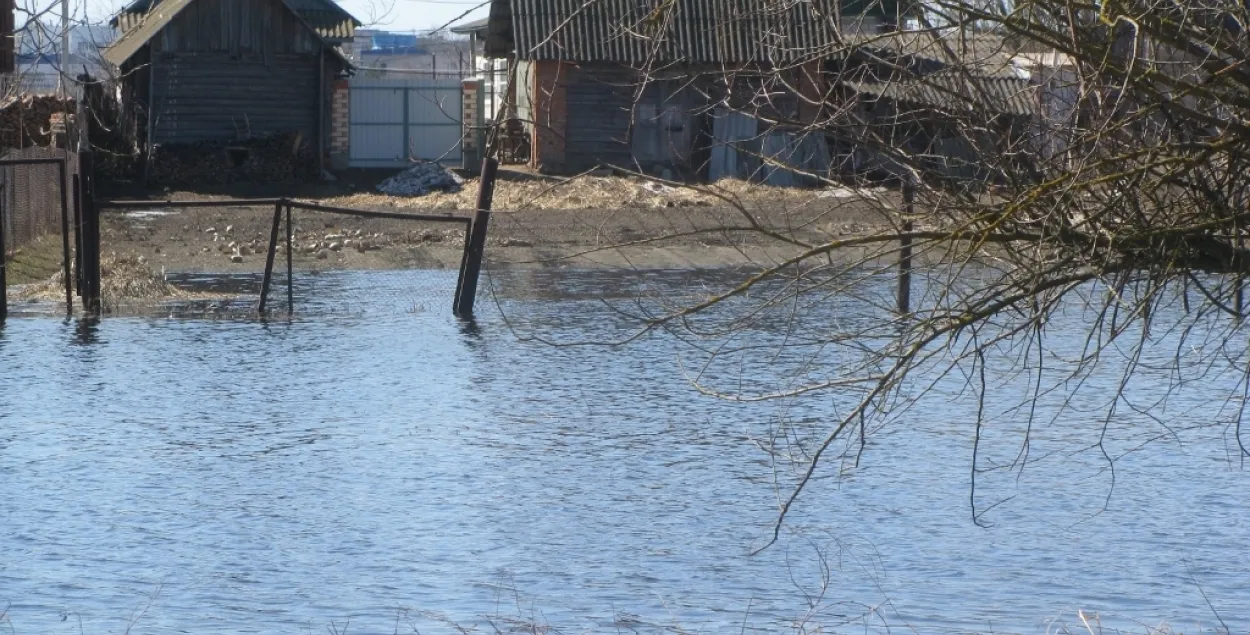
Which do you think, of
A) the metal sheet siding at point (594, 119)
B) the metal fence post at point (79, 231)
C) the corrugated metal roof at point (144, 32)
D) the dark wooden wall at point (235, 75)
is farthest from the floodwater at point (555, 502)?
the metal sheet siding at point (594, 119)

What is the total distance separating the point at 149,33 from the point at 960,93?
28.2 metres

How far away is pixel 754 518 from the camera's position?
8.59m

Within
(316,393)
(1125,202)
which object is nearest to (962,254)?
(1125,202)

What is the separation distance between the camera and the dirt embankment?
21.0m

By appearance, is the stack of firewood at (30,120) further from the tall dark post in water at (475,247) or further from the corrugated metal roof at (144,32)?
the tall dark post in water at (475,247)

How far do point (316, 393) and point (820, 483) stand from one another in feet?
14.7

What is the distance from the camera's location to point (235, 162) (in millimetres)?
31938

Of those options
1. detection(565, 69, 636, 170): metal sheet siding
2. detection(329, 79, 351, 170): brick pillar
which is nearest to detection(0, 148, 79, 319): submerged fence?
detection(329, 79, 351, 170): brick pillar

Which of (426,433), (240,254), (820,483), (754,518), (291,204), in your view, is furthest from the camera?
(240,254)

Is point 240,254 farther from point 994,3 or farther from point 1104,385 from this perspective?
point 994,3

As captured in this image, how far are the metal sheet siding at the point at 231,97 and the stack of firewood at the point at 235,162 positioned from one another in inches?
12.9

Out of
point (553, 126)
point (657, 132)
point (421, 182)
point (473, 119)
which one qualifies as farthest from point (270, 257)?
point (473, 119)

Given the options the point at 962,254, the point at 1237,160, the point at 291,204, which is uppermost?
the point at 1237,160

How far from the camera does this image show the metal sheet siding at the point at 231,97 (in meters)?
31.8
